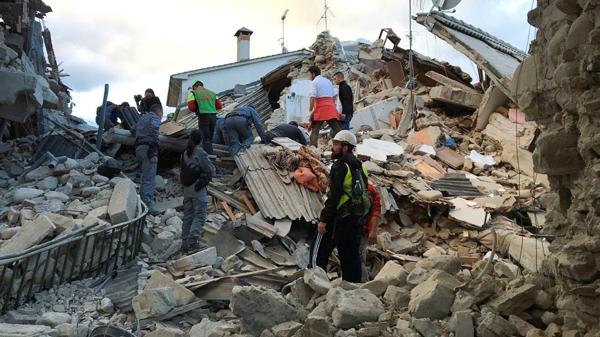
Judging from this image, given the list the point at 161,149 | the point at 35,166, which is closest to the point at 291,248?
the point at 161,149

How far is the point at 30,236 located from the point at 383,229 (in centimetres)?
550

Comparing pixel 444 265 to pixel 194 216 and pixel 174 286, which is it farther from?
pixel 194 216

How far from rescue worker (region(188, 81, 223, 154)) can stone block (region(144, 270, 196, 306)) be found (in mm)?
4498

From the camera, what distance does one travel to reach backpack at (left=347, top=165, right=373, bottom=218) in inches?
249

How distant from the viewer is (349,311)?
4527 millimetres

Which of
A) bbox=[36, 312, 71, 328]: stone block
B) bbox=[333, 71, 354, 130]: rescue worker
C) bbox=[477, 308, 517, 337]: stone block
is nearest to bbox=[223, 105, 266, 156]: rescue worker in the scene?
bbox=[333, 71, 354, 130]: rescue worker

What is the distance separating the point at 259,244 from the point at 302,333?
4.27m

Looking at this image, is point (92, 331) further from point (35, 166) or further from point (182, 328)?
point (35, 166)

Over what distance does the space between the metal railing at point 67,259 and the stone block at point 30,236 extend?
0.97ft

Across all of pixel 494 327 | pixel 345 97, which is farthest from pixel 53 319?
pixel 345 97

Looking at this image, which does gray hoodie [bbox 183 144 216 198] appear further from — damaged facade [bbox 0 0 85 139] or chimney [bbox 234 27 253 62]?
chimney [bbox 234 27 253 62]

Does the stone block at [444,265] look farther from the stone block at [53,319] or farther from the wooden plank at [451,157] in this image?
the wooden plank at [451,157]

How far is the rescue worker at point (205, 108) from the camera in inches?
430

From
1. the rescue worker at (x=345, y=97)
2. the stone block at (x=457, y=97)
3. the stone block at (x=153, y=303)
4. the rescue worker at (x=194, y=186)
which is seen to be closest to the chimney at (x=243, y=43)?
the stone block at (x=457, y=97)
